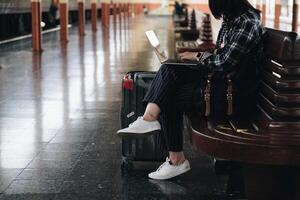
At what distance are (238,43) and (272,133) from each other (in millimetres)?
580

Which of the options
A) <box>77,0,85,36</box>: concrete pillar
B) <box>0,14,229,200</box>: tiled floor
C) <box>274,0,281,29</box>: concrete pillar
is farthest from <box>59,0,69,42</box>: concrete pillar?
<box>274,0,281,29</box>: concrete pillar

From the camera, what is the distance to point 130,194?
3.48 m

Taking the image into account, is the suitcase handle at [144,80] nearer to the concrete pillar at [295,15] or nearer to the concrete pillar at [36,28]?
the concrete pillar at [295,15]

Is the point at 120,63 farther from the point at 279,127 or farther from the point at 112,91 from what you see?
the point at 279,127

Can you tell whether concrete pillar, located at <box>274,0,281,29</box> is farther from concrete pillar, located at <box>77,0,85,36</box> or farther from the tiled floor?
concrete pillar, located at <box>77,0,85,36</box>

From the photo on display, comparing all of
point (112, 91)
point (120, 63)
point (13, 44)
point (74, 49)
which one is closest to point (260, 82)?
point (112, 91)

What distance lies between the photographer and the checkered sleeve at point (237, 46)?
10.3ft

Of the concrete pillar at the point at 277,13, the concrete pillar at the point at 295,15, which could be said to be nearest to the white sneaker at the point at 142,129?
the concrete pillar at the point at 295,15

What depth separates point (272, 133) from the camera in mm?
2836

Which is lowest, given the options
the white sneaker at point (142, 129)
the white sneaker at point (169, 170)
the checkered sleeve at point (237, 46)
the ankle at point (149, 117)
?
the white sneaker at point (169, 170)

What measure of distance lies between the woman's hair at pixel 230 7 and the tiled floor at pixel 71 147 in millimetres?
1098

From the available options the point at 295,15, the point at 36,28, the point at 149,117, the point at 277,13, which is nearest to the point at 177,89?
the point at 149,117

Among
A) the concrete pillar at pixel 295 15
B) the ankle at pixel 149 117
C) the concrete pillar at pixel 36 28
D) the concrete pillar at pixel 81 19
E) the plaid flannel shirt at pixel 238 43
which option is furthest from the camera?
the concrete pillar at pixel 81 19

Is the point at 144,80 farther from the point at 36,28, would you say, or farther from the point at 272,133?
the point at 36,28
